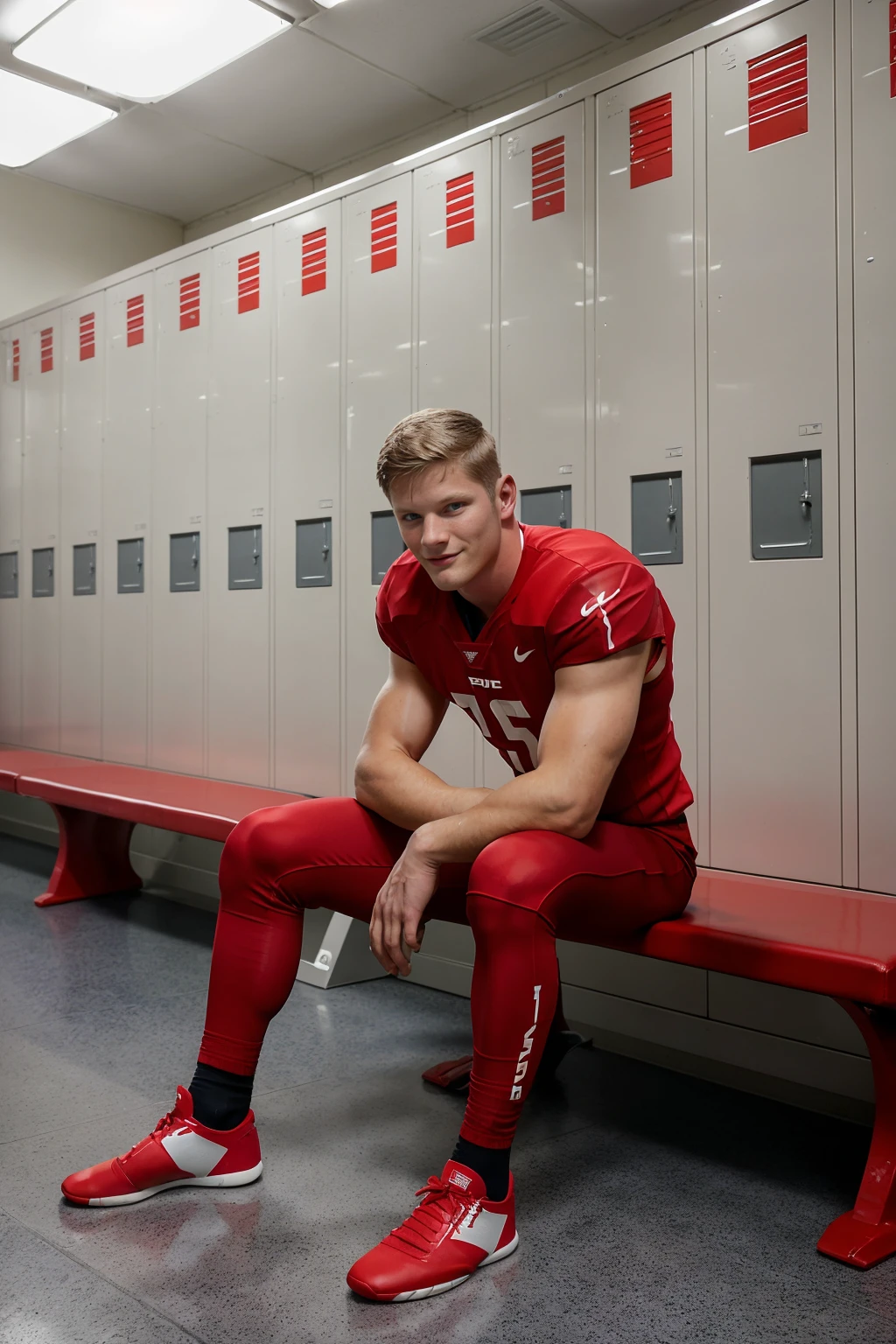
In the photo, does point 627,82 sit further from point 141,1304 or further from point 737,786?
point 141,1304

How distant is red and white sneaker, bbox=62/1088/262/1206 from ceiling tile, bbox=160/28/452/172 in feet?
12.2

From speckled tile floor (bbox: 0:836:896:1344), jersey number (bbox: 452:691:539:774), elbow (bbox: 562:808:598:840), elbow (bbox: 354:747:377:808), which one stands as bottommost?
speckled tile floor (bbox: 0:836:896:1344)

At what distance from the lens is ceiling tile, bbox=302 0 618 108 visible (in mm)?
3742

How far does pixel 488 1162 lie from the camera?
5.09 feet

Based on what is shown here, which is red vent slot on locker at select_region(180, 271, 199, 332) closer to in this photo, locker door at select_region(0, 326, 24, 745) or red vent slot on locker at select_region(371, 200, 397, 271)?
red vent slot on locker at select_region(371, 200, 397, 271)

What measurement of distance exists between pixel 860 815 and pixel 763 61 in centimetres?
172

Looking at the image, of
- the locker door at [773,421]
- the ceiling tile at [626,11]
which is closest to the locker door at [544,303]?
the locker door at [773,421]

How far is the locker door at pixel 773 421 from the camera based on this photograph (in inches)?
92.8

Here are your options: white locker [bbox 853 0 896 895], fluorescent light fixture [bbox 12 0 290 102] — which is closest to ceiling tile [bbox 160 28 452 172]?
fluorescent light fixture [bbox 12 0 290 102]

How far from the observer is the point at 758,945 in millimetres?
1743

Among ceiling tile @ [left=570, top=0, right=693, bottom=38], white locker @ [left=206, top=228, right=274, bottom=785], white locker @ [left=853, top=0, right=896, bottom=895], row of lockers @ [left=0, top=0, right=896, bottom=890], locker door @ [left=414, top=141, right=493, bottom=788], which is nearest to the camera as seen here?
white locker @ [left=853, top=0, right=896, bottom=895]

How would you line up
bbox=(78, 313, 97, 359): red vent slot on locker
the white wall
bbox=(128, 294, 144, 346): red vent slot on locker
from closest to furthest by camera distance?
bbox=(128, 294, 144, 346): red vent slot on locker, bbox=(78, 313, 97, 359): red vent slot on locker, the white wall

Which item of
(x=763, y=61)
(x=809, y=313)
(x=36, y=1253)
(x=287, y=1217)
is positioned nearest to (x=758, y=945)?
(x=287, y=1217)

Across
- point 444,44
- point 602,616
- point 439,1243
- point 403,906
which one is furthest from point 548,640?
point 444,44
